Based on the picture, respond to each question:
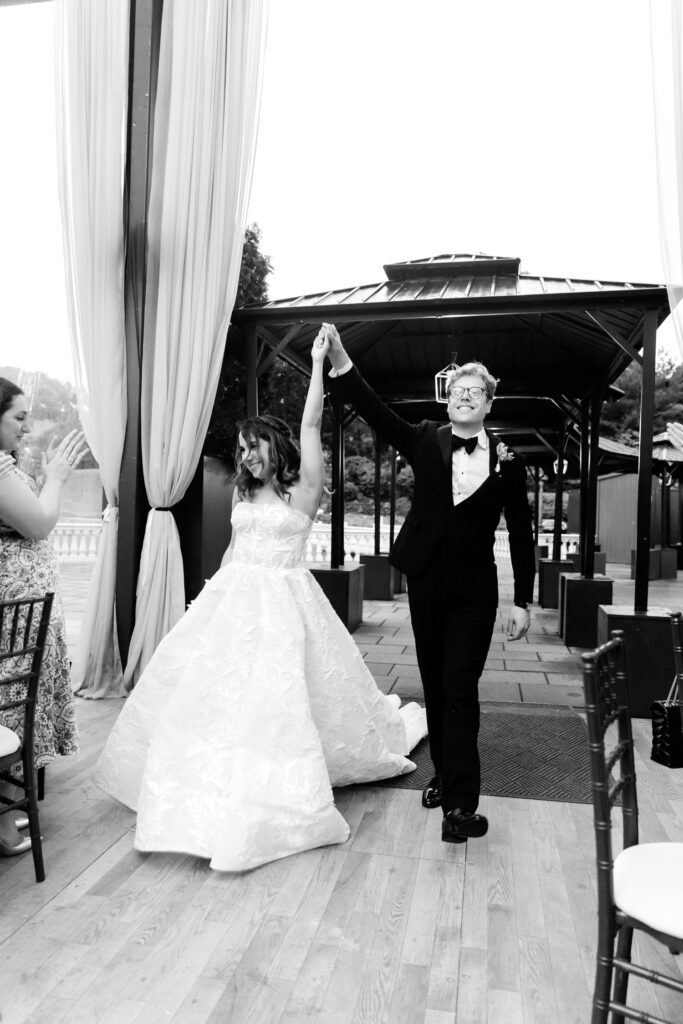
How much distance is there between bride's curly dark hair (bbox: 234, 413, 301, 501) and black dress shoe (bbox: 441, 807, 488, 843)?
1352 mm

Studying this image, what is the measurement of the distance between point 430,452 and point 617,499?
56.9 feet

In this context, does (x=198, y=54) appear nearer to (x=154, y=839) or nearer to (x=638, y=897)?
(x=154, y=839)

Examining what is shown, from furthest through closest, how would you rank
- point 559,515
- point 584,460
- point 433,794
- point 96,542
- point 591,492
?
point 559,515 → point 96,542 → point 584,460 → point 591,492 → point 433,794

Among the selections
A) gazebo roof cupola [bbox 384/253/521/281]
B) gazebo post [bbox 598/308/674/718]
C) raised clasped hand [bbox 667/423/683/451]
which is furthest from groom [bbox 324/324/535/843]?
gazebo roof cupola [bbox 384/253/521/281]

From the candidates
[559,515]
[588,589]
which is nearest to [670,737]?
[588,589]

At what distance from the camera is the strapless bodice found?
113 inches

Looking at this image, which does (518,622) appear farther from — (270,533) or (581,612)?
(581,612)

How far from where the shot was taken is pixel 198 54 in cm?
466

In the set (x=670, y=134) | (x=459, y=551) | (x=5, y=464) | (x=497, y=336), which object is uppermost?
(x=497, y=336)

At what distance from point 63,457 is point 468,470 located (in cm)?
151

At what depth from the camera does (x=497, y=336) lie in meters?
7.08

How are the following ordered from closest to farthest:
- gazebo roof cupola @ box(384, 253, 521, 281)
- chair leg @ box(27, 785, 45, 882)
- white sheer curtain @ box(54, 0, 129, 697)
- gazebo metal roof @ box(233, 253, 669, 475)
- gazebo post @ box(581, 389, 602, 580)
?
chair leg @ box(27, 785, 45, 882)
white sheer curtain @ box(54, 0, 129, 697)
gazebo metal roof @ box(233, 253, 669, 475)
gazebo roof cupola @ box(384, 253, 521, 281)
gazebo post @ box(581, 389, 602, 580)

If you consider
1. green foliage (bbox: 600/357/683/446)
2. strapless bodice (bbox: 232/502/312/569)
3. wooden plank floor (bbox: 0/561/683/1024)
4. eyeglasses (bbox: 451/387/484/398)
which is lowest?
wooden plank floor (bbox: 0/561/683/1024)

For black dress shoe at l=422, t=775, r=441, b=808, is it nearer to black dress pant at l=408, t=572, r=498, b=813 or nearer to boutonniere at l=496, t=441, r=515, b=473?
black dress pant at l=408, t=572, r=498, b=813
